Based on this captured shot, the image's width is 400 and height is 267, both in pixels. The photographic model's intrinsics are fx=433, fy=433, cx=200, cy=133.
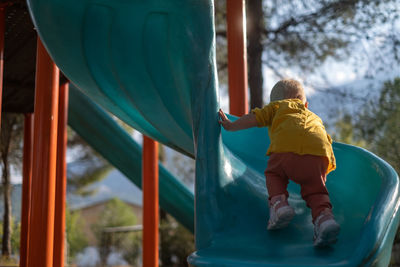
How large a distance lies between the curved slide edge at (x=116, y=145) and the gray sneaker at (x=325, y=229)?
4210 mm

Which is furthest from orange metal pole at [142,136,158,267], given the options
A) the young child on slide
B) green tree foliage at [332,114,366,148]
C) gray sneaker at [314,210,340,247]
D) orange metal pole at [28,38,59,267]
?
green tree foliage at [332,114,366,148]

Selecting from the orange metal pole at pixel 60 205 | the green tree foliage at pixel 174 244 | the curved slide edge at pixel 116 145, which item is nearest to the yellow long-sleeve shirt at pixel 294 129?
the orange metal pole at pixel 60 205

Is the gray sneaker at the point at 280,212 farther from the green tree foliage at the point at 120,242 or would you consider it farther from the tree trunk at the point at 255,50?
the green tree foliage at the point at 120,242

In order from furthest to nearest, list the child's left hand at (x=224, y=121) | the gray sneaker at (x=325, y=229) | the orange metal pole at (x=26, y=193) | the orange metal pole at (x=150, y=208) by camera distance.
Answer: the orange metal pole at (x=26, y=193)
the orange metal pole at (x=150, y=208)
the child's left hand at (x=224, y=121)
the gray sneaker at (x=325, y=229)

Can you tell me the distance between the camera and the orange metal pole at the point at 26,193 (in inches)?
230

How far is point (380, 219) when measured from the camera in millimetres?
1645

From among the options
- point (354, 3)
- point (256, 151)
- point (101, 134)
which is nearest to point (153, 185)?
point (101, 134)

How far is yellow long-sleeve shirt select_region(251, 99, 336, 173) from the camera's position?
6.27 ft

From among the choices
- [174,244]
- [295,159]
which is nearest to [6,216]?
[174,244]

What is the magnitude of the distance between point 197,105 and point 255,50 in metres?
5.28

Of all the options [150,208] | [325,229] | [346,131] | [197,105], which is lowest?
[325,229]

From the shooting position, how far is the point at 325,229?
173 centimetres

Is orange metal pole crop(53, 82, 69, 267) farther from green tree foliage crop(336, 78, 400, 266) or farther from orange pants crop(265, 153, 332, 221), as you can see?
green tree foliage crop(336, 78, 400, 266)

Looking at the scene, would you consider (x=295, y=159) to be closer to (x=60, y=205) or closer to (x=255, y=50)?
(x=60, y=205)
